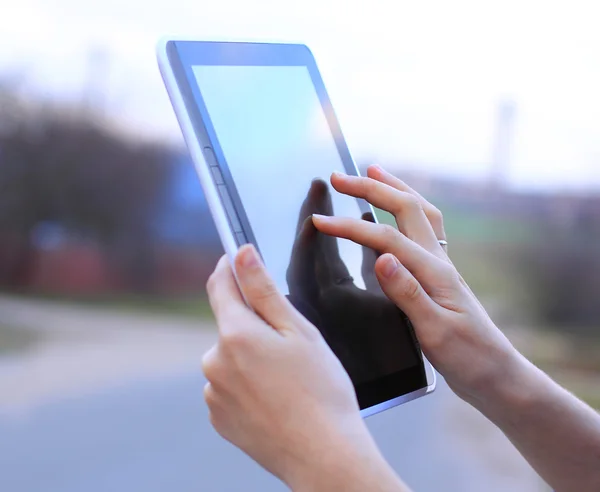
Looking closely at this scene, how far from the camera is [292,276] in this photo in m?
0.56

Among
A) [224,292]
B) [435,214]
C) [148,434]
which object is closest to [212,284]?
[224,292]

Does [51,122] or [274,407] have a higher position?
[51,122]

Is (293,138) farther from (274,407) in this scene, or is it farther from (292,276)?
(274,407)

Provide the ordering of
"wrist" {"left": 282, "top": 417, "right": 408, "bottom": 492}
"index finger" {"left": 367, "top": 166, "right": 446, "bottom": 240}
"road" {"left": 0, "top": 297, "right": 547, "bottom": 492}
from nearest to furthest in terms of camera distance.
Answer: "wrist" {"left": 282, "top": 417, "right": 408, "bottom": 492} → "index finger" {"left": 367, "top": 166, "right": 446, "bottom": 240} → "road" {"left": 0, "top": 297, "right": 547, "bottom": 492}

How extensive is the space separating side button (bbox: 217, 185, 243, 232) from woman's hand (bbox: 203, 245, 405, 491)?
0.08 meters

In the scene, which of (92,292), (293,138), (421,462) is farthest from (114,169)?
(293,138)

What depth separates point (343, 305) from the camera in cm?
58

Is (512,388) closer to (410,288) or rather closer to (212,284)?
(410,288)

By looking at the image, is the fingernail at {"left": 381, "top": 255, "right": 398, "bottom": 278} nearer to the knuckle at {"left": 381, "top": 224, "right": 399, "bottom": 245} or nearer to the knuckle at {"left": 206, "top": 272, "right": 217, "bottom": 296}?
the knuckle at {"left": 381, "top": 224, "right": 399, "bottom": 245}

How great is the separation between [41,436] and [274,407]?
208 cm

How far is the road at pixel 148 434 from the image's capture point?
2057 millimetres

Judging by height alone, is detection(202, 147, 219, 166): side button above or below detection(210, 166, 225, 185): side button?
above

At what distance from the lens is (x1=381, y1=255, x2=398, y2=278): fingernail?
1.74ft

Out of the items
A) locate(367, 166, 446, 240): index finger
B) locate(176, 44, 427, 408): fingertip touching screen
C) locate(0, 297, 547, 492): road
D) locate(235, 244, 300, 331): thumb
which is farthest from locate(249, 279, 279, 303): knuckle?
locate(0, 297, 547, 492): road
